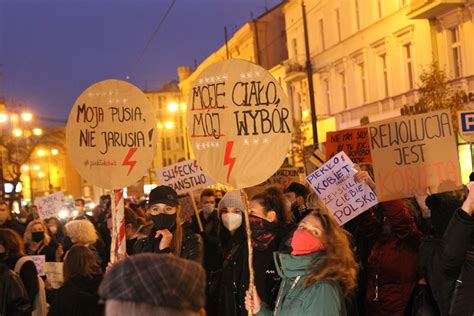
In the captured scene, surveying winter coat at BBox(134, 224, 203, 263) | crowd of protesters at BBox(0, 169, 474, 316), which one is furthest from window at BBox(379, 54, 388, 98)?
winter coat at BBox(134, 224, 203, 263)

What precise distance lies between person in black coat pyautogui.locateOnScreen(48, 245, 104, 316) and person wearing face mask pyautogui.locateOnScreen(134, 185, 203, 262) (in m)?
0.43

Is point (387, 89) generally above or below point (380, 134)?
above

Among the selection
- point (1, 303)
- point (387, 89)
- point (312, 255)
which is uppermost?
point (387, 89)

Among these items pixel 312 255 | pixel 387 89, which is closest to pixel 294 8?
pixel 387 89

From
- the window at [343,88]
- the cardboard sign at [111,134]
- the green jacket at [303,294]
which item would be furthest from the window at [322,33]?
the green jacket at [303,294]

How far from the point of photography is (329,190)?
24.9ft

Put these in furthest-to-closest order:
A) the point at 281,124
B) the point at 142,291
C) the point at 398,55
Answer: the point at 398,55 → the point at 281,124 → the point at 142,291

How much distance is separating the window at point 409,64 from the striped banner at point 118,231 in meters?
24.4

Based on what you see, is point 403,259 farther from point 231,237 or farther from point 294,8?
point 294,8

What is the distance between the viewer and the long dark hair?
21.9 feet

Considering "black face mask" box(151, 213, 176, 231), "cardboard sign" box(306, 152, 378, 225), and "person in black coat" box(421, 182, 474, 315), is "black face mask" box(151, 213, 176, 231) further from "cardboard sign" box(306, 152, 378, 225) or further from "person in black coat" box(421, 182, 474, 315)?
"person in black coat" box(421, 182, 474, 315)

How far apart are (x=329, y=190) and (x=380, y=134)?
2.54 ft

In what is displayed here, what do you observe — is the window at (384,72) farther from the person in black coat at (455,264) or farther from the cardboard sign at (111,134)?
the person in black coat at (455,264)

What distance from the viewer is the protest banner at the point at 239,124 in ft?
19.3
